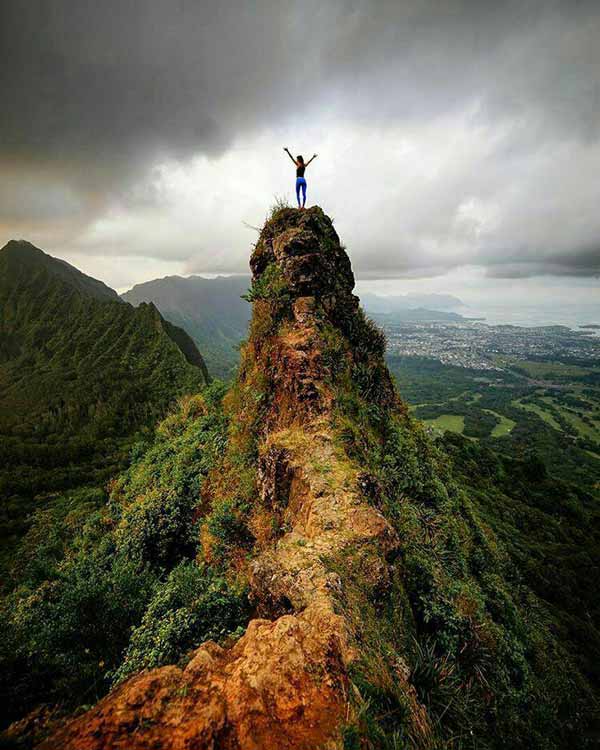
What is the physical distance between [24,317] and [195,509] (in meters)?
165

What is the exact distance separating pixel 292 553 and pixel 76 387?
87068 millimetres

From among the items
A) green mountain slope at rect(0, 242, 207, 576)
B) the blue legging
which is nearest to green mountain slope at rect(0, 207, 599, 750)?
the blue legging

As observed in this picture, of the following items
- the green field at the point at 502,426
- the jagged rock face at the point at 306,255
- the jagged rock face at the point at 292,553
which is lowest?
the green field at the point at 502,426

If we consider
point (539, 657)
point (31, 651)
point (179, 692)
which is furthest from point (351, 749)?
point (539, 657)

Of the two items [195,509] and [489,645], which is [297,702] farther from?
[195,509]

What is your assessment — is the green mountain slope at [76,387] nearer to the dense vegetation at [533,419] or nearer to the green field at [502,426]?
the dense vegetation at [533,419]

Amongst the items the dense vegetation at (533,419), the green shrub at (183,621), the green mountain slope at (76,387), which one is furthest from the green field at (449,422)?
the green shrub at (183,621)

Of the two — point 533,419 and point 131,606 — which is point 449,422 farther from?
point 131,606

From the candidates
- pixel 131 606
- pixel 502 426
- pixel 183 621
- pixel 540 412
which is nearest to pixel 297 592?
pixel 183 621

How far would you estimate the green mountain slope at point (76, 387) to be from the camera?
5172 cm

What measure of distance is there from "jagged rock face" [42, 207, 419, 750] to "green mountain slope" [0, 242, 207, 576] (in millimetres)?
48032

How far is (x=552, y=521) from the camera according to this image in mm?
46938

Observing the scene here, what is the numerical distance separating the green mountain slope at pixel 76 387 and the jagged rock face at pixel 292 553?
48.0m

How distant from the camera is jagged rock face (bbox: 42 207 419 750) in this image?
3.60 m
